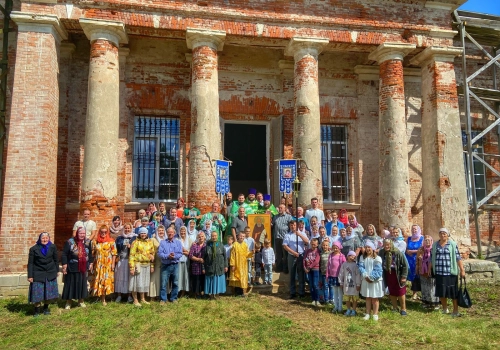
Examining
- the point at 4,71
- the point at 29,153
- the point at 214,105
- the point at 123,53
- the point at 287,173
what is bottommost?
the point at 287,173

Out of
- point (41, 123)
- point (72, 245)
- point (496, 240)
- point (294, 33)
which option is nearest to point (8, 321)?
point (72, 245)

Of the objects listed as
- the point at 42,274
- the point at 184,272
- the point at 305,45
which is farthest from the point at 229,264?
the point at 305,45

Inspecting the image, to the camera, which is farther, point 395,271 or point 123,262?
point 123,262

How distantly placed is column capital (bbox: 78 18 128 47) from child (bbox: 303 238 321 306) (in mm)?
6926

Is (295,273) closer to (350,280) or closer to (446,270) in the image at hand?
(350,280)

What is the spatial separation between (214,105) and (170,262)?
4.36m

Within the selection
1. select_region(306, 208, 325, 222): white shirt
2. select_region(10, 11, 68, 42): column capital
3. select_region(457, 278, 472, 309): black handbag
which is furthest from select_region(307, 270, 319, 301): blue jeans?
select_region(10, 11, 68, 42): column capital

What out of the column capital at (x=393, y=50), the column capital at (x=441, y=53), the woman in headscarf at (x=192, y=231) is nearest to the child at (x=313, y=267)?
the woman in headscarf at (x=192, y=231)

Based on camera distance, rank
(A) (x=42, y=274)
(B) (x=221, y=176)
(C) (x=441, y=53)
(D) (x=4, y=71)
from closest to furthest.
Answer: (A) (x=42, y=274)
(B) (x=221, y=176)
(D) (x=4, y=71)
(C) (x=441, y=53)

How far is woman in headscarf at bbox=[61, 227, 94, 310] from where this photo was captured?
727cm

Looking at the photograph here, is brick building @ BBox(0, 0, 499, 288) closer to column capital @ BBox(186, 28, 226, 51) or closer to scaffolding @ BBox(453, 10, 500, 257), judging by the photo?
column capital @ BBox(186, 28, 226, 51)

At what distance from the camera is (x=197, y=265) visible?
795cm

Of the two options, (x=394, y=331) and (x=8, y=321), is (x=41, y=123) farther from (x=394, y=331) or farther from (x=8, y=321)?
(x=394, y=331)

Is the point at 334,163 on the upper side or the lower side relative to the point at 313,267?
upper
